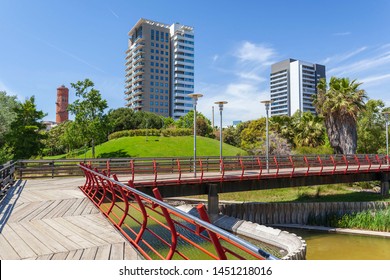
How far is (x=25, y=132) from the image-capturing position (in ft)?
103

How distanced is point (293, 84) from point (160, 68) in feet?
254

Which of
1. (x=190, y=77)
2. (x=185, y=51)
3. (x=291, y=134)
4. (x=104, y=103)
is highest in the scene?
(x=185, y=51)

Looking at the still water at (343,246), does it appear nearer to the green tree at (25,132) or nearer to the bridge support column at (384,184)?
the bridge support column at (384,184)

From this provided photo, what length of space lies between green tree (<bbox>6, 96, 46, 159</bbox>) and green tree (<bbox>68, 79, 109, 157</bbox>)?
4.46 m

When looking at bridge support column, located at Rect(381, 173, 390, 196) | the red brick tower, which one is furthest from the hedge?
the red brick tower

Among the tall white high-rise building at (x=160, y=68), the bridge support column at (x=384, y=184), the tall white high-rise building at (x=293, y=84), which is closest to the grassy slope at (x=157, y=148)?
the bridge support column at (x=384, y=184)

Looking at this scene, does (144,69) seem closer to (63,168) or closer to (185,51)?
(185,51)

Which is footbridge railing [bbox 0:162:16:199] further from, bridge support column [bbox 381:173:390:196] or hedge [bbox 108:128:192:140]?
hedge [bbox 108:128:192:140]

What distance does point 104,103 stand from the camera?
37.9 meters

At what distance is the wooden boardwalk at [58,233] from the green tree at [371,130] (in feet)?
146

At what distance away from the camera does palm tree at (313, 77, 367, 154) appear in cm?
3491
